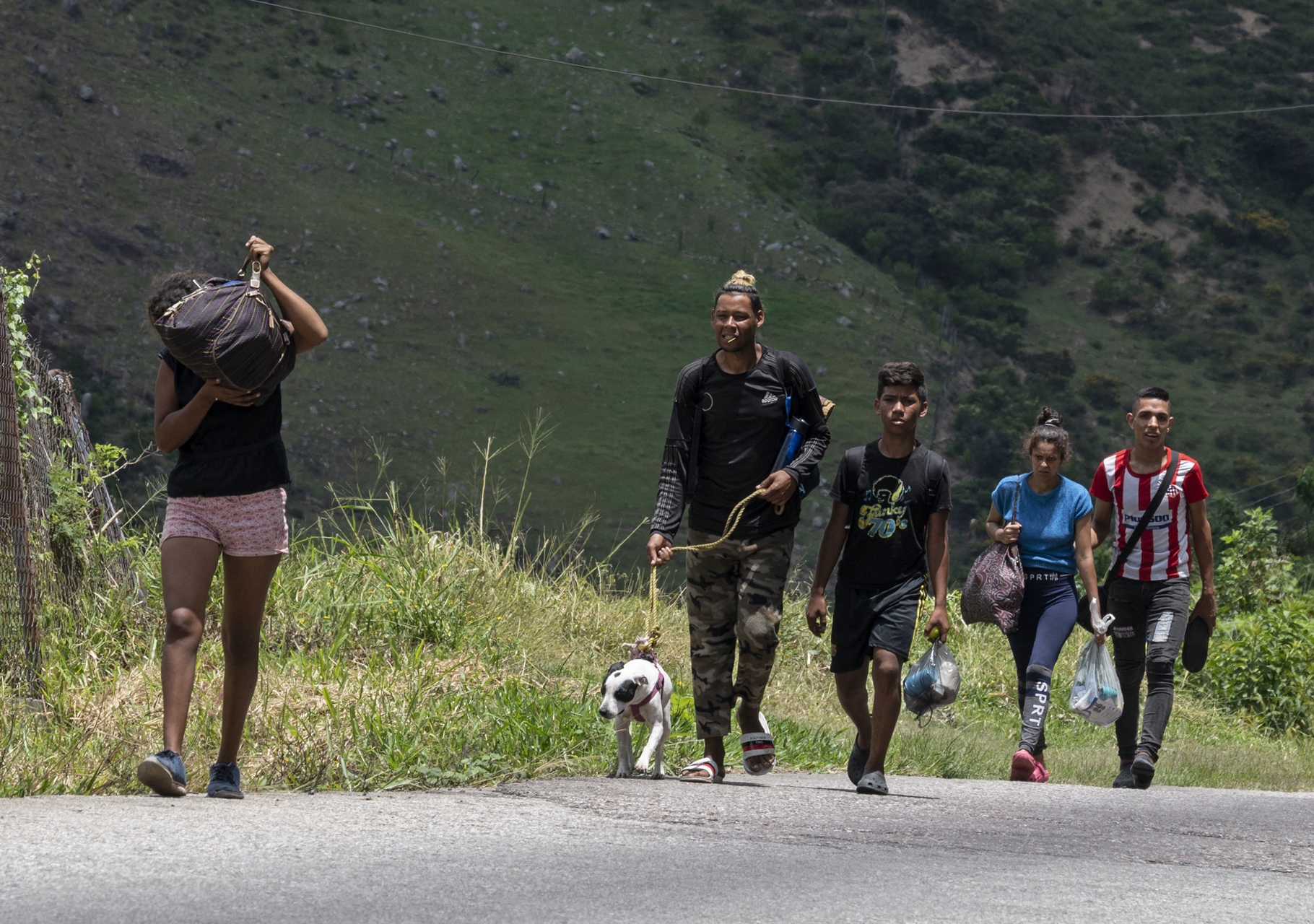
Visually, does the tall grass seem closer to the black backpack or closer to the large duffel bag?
the black backpack

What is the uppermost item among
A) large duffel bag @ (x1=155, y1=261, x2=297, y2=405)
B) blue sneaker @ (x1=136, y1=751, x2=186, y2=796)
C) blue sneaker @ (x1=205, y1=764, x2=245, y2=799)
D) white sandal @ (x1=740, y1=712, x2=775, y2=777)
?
large duffel bag @ (x1=155, y1=261, x2=297, y2=405)

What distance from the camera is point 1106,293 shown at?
7412 cm

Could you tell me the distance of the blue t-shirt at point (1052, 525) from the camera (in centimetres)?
791

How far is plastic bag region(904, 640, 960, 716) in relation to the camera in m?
6.89

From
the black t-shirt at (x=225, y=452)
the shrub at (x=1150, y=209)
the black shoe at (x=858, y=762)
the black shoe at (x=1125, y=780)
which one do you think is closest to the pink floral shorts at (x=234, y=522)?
the black t-shirt at (x=225, y=452)

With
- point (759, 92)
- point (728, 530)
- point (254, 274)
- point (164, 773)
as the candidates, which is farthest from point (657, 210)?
point (164, 773)

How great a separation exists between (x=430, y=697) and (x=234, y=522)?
6.74ft

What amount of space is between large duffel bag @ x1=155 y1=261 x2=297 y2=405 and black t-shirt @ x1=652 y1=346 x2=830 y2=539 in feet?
6.37

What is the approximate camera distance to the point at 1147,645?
8.14m

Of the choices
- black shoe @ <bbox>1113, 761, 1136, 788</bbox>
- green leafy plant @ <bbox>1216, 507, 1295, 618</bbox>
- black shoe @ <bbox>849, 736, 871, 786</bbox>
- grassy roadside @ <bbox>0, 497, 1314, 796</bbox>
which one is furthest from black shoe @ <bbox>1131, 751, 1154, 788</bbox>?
green leafy plant @ <bbox>1216, 507, 1295, 618</bbox>

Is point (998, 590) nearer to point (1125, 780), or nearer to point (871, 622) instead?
point (1125, 780)

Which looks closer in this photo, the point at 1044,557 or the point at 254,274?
the point at 254,274

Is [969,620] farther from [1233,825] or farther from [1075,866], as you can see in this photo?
[1075,866]

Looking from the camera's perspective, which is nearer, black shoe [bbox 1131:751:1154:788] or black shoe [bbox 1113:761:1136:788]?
black shoe [bbox 1131:751:1154:788]
